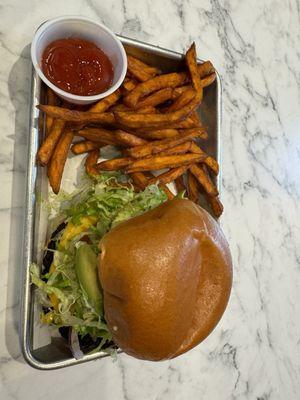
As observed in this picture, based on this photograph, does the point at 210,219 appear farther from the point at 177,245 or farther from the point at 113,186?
the point at 113,186

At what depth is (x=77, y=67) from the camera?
4.83 feet

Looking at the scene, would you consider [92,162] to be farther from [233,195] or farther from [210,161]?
[233,195]

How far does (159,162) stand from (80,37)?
0.52 metres

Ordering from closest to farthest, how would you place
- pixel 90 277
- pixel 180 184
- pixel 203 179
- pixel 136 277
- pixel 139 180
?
pixel 136 277, pixel 90 277, pixel 139 180, pixel 203 179, pixel 180 184

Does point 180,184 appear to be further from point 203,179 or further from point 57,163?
point 57,163

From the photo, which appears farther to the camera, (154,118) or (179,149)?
(179,149)

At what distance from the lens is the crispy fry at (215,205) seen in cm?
177

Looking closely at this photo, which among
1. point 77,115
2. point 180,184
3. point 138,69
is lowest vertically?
point 180,184

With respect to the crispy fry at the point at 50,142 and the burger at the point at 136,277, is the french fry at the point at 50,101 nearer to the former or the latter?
the crispy fry at the point at 50,142

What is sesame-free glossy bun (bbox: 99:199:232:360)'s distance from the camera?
1148 millimetres

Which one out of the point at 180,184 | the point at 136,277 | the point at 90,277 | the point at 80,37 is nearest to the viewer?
the point at 136,277

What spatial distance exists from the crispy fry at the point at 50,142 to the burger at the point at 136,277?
201 mm

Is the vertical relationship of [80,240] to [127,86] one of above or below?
below

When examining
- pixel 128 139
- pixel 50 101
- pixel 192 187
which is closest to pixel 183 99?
pixel 128 139
